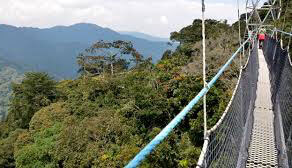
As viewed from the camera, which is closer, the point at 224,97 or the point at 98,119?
the point at 224,97

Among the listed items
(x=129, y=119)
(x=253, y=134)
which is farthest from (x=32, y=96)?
(x=253, y=134)

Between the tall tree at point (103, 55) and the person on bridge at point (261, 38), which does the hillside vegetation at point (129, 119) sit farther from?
the tall tree at point (103, 55)

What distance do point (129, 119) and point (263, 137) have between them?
873cm

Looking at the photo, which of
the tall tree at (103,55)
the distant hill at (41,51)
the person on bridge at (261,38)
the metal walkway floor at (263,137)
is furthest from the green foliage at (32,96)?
the distant hill at (41,51)

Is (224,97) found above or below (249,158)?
below

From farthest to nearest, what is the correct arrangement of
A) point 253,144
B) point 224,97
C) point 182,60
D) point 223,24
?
point 223,24
point 182,60
point 224,97
point 253,144

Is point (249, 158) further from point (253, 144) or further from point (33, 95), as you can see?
point (33, 95)

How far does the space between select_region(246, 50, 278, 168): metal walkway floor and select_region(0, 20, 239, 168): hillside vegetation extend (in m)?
3.76

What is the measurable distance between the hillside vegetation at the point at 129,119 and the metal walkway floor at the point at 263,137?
3.76m

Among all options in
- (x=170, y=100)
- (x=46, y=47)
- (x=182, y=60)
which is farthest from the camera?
(x=46, y=47)

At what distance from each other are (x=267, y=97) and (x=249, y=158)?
228cm

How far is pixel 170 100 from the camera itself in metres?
11.0

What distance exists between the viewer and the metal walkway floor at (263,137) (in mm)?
2799

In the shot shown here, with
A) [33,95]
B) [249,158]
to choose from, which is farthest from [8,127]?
[249,158]
